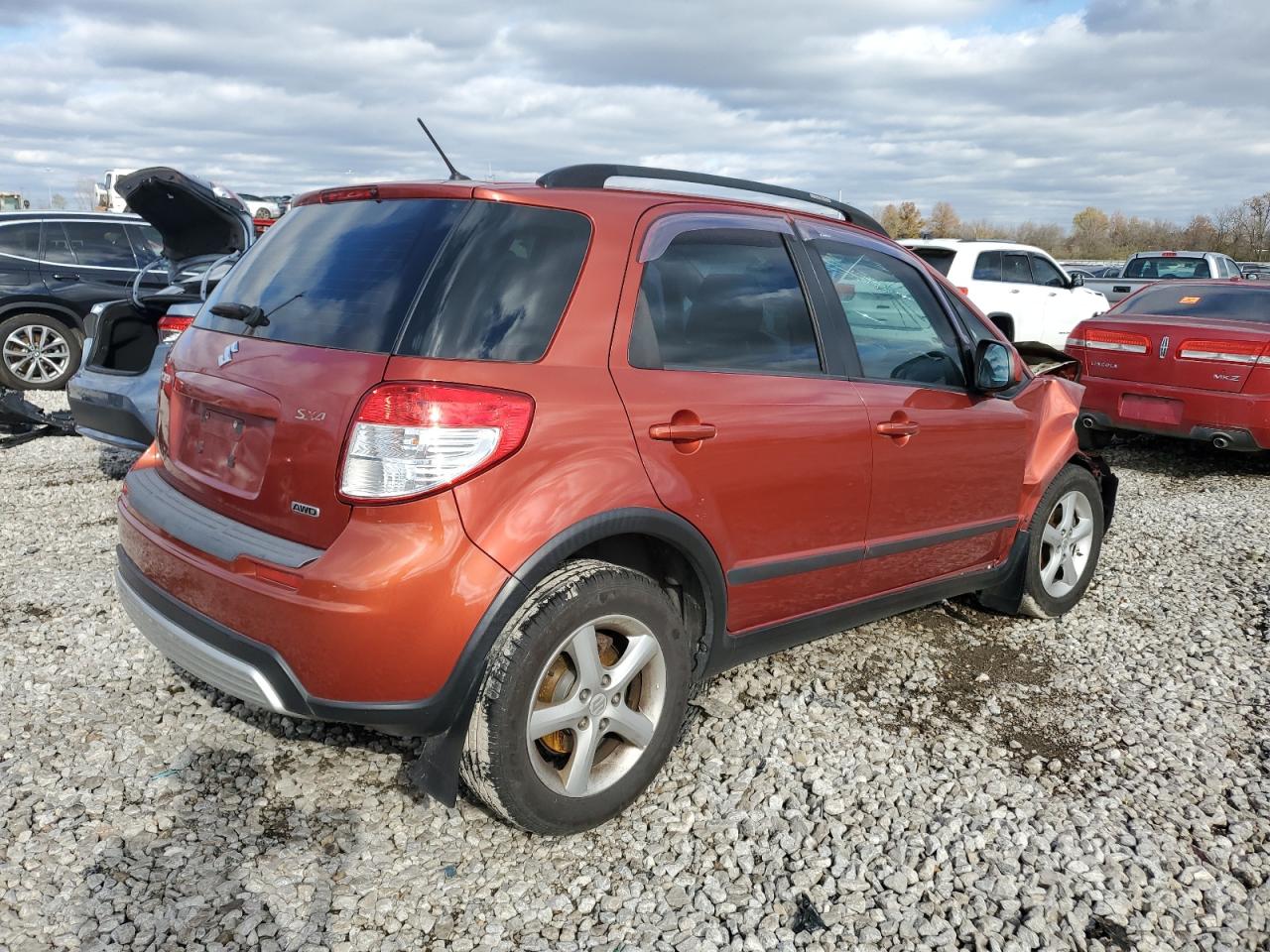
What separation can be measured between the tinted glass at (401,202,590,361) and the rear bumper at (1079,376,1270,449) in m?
5.47

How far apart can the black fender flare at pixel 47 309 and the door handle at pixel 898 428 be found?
9.55 meters

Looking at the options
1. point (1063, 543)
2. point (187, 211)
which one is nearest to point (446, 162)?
point (1063, 543)

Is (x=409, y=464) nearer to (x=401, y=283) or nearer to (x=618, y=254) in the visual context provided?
(x=401, y=283)

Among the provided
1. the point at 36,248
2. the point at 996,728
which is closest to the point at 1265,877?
the point at 996,728

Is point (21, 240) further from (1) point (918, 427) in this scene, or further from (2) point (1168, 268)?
(2) point (1168, 268)

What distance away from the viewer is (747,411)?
2932mm

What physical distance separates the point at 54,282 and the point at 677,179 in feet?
30.4

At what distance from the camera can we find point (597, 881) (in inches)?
102

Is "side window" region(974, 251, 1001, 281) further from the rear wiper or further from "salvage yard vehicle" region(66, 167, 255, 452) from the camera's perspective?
the rear wiper

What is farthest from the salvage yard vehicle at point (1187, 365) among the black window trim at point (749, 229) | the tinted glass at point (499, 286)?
the tinted glass at point (499, 286)

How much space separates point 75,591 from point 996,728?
3992mm

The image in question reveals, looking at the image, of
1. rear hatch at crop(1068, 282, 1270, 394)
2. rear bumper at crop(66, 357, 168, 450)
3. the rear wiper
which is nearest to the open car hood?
rear bumper at crop(66, 357, 168, 450)

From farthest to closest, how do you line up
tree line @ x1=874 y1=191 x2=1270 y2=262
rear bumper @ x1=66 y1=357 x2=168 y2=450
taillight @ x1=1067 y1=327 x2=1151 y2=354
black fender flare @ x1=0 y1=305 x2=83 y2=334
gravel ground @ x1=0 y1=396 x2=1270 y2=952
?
tree line @ x1=874 y1=191 x2=1270 y2=262 < black fender flare @ x1=0 y1=305 x2=83 y2=334 < taillight @ x1=1067 y1=327 x2=1151 y2=354 < rear bumper @ x1=66 y1=357 x2=168 y2=450 < gravel ground @ x1=0 y1=396 x2=1270 y2=952

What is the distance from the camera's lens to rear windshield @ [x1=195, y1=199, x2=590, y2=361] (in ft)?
8.04
